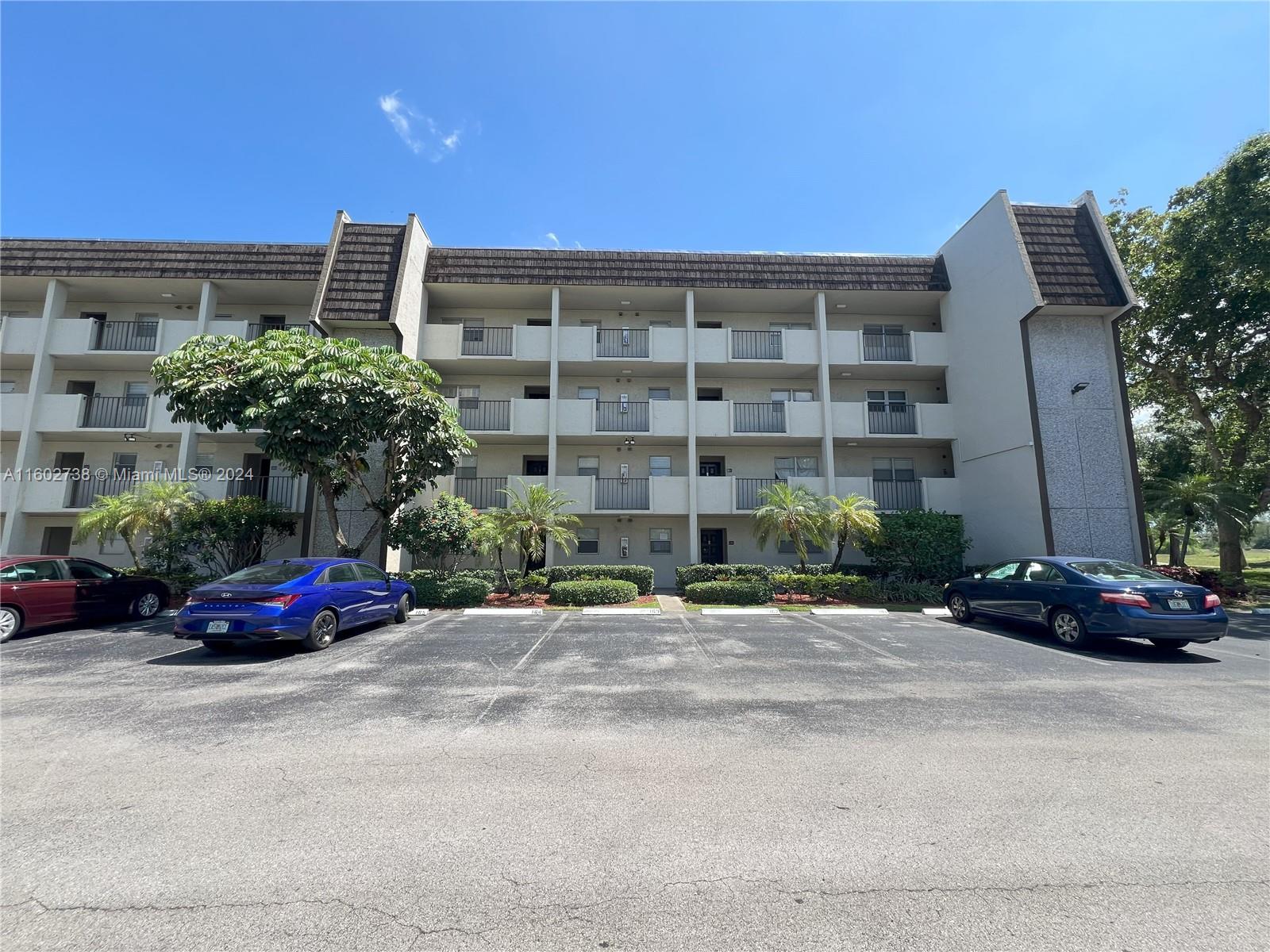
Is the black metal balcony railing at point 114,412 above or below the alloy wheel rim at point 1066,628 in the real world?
above

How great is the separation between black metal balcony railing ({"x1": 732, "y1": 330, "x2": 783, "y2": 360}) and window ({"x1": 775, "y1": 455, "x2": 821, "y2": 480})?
377cm

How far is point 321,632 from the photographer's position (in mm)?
8484

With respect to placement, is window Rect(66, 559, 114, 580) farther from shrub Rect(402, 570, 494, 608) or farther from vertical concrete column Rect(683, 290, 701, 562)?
vertical concrete column Rect(683, 290, 701, 562)

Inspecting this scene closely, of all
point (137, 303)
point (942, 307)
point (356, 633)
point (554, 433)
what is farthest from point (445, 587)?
point (942, 307)

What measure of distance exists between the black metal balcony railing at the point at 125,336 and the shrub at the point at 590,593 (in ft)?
55.4

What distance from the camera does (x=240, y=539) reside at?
50.0ft

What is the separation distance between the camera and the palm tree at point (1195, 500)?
663 inches

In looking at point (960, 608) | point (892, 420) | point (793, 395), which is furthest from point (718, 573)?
point (892, 420)

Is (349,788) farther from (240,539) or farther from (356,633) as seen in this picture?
(240,539)

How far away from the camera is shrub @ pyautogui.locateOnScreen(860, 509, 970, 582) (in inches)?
621

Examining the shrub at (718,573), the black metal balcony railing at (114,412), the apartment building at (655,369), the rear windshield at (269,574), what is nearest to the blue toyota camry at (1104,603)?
the shrub at (718,573)

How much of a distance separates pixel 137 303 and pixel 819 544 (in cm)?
2555

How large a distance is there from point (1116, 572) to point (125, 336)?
28.4m

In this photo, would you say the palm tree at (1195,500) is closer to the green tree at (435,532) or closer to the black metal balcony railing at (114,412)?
the green tree at (435,532)
